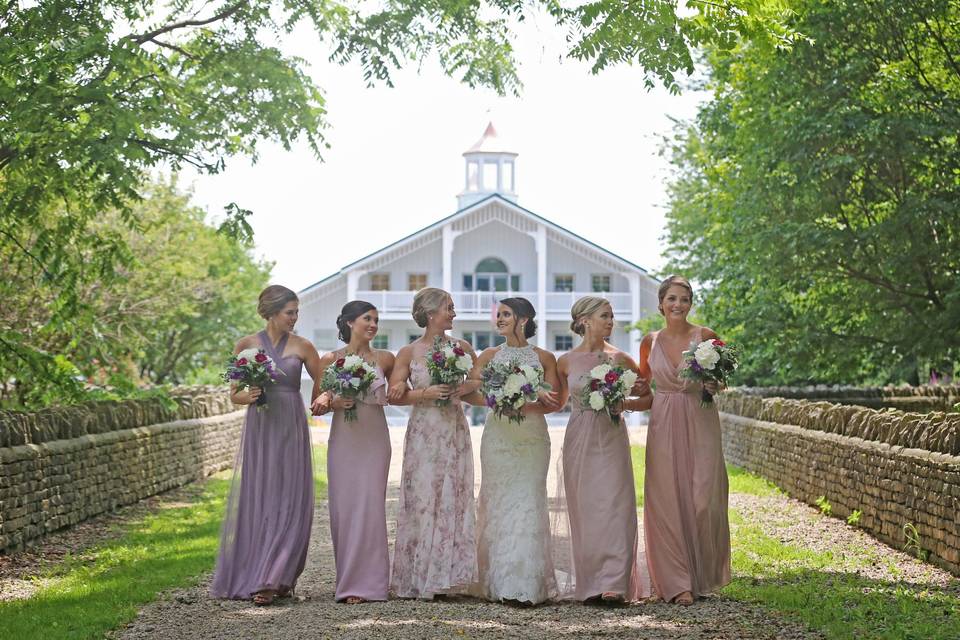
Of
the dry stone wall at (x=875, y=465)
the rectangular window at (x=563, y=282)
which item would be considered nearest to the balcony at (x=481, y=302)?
the rectangular window at (x=563, y=282)

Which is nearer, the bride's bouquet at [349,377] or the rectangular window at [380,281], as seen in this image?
the bride's bouquet at [349,377]

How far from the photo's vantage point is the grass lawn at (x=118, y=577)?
8.41 m

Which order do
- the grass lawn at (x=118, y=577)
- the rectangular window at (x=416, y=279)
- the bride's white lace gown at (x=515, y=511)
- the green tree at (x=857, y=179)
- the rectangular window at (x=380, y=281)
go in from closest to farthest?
the grass lawn at (x=118, y=577) < the bride's white lace gown at (x=515, y=511) < the green tree at (x=857, y=179) < the rectangular window at (x=380, y=281) < the rectangular window at (x=416, y=279)

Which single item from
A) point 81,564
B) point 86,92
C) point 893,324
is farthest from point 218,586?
point 893,324

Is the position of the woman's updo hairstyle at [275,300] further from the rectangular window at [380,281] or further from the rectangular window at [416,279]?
the rectangular window at [416,279]

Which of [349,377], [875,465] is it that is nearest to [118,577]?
[349,377]

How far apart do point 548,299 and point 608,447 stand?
1560 inches

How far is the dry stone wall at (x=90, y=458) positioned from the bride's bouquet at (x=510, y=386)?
16.2 feet

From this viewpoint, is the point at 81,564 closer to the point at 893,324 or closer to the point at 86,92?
Result: the point at 86,92

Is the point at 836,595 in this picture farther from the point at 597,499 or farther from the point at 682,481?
the point at 597,499

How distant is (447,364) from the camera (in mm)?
8836

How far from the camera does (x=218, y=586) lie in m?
9.03

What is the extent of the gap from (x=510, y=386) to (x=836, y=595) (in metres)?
2.78

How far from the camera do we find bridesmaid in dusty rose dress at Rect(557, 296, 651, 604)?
880cm
